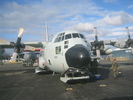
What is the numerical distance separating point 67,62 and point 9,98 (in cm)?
364

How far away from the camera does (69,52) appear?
7723mm

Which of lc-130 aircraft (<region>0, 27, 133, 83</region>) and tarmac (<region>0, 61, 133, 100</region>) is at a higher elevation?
lc-130 aircraft (<region>0, 27, 133, 83</region>)

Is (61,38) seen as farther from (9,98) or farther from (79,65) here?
(9,98)

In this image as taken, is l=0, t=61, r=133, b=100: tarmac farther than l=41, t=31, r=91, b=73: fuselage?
No

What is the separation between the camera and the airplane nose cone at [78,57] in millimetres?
7105

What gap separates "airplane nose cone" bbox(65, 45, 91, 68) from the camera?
711 cm

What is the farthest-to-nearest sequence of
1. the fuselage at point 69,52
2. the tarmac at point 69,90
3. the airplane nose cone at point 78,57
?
the fuselage at point 69,52 → the airplane nose cone at point 78,57 → the tarmac at point 69,90

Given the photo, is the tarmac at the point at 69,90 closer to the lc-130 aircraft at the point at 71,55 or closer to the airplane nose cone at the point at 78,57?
the lc-130 aircraft at the point at 71,55

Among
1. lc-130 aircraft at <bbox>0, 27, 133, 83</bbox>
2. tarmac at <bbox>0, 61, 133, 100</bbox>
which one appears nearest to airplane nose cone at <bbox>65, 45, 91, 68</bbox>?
lc-130 aircraft at <bbox>0, 27, 133, 83</bbox>

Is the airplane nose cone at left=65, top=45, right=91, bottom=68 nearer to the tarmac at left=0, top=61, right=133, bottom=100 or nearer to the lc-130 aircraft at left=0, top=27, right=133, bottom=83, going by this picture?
the lc-130 aircraft at left=0, top=27, right=133, bottom=83

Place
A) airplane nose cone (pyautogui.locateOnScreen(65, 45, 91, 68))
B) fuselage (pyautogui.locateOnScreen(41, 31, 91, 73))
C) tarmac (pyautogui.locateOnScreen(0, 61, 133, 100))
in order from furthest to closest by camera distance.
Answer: fuselage (pyautogui.locateOnScreen(41, 31, 91, 73)), airplane nose cone (pyautogui.locateOnScreen(65, 45, 91, 68)), tarmac (pyautogui.locateOnScreen(0, 61, 133, 100))

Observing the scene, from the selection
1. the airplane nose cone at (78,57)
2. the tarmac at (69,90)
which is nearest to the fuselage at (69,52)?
the airplane nose cone at (78,57)

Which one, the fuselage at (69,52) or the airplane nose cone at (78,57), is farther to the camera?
the fuselage at (69,52)

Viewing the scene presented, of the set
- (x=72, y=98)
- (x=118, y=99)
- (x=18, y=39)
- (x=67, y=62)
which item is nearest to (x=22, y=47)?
(x=18, y=39)
